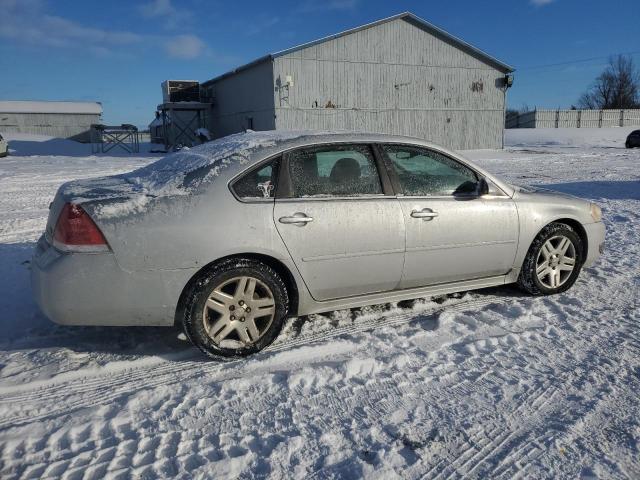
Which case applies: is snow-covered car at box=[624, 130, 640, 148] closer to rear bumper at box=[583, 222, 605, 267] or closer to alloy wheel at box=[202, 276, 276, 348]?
rear bumper at box=[583, 222, 605, 267]

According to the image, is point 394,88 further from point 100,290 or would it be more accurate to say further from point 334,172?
point 100,290

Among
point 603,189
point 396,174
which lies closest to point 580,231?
point 396,174

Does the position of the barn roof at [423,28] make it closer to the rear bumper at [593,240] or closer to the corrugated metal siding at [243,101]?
the corrugated metal siding at [243,101]

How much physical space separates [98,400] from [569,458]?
8.43ft

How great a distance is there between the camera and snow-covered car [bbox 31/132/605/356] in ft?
10.1

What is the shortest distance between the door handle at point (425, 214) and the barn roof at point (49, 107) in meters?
58.0

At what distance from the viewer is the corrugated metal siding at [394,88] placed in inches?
979

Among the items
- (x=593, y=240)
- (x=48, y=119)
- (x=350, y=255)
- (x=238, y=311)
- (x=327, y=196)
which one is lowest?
(x=238, y=311)

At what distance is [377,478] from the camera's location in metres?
2.23

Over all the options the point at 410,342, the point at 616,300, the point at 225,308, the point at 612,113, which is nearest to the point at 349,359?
the point at 410,342

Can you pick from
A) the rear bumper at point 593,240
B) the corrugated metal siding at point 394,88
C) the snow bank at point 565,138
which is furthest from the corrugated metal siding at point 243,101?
the rear bumper at point 593,240

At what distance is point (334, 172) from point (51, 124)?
5803 cm

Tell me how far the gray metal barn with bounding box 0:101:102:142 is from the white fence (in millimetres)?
46689

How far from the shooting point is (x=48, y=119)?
52344mm
